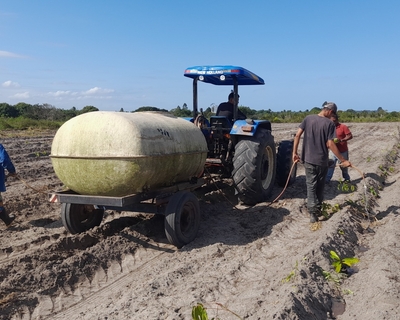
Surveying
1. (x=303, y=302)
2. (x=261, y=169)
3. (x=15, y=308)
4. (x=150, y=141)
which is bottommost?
(x=15, y=308)

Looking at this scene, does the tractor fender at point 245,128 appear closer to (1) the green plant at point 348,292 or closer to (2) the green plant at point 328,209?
(2) the green plant at point 328,209

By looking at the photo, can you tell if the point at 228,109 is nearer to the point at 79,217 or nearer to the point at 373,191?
the point at 373,191

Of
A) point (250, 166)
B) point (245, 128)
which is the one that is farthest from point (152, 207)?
point (245, 128)

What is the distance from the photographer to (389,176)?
10367mm

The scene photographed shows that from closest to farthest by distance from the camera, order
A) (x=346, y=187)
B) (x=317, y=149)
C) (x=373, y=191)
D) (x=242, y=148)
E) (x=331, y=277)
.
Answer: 1. (x=331, y=277)
2. (x=317, y=149)
3. (x=242, y=148)
4. (x=373, y=191)
5. (x=346, y=187)

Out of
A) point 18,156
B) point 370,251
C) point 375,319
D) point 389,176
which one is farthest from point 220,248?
point 18,156

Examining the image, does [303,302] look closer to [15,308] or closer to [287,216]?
[15,308]

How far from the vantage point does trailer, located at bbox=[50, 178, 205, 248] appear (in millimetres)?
4793

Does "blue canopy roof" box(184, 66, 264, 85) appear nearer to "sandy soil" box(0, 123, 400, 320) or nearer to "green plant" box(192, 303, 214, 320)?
"sandy soil" box(0, 123, 400, 320)

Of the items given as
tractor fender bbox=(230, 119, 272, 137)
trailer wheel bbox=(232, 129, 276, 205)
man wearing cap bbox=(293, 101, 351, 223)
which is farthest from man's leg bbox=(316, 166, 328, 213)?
tractor fender bbox=(230, 119, 272, 137)

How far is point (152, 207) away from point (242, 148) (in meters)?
2.04

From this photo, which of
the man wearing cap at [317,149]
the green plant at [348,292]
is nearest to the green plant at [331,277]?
the green plant at [348,292]

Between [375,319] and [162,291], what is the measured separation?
6.13ft

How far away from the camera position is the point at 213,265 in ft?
14.8
